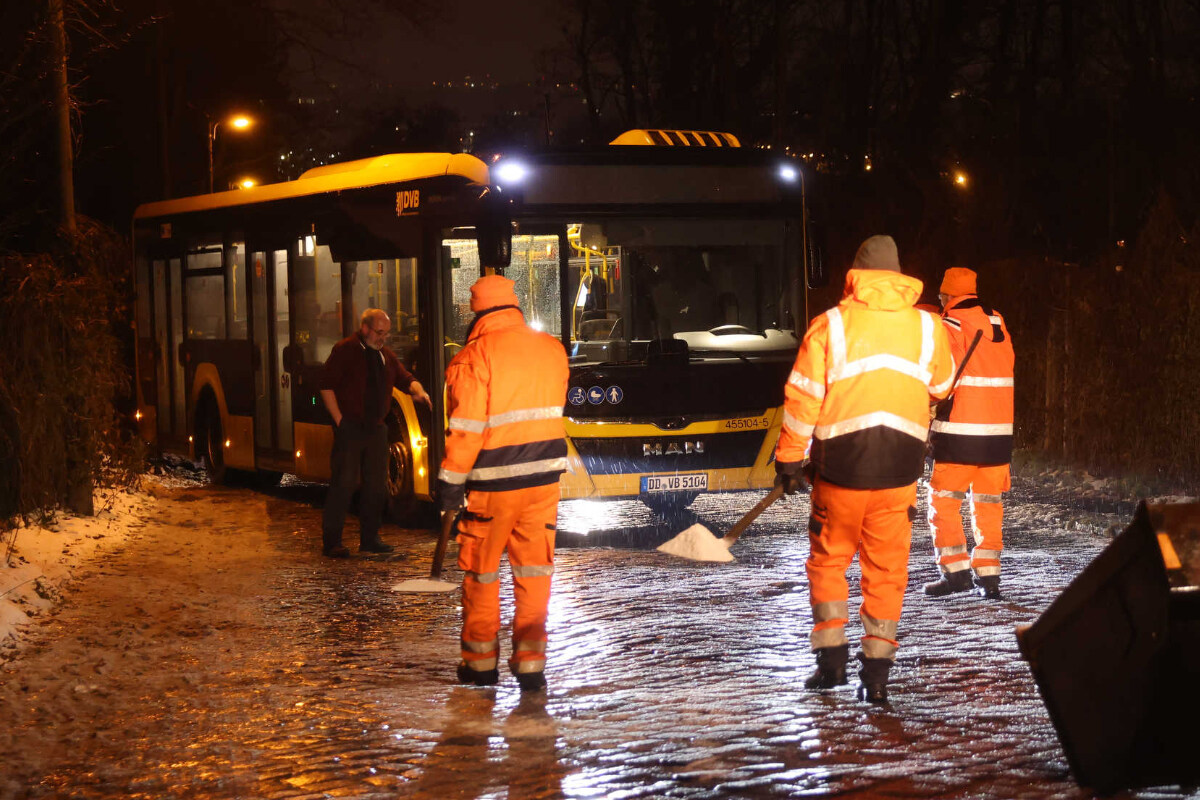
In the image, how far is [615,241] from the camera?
11961mm

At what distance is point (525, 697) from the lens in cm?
706

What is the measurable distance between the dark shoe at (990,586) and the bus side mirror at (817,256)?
12.7 feet

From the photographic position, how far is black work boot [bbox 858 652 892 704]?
6711 mm

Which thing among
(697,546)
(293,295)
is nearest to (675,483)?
(697,546)

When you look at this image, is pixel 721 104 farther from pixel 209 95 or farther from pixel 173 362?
pixel 173 362

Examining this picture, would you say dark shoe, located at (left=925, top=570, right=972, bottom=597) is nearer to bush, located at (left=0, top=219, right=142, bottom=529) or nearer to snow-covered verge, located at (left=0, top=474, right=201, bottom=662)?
snow-covered verge, located at (left=0, top=474, right=201, bottom=662)

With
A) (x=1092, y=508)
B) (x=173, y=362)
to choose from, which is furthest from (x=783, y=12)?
(x=1092, y=508)

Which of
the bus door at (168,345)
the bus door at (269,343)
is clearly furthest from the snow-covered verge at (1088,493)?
the bus door at (168,345)

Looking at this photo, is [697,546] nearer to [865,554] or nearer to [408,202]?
[408,202]

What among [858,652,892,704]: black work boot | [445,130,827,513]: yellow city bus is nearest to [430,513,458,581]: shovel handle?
[858,652,892,704]: black work boot

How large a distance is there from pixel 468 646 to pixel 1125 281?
9.63 m

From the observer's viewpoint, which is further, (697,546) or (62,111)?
(62,111)

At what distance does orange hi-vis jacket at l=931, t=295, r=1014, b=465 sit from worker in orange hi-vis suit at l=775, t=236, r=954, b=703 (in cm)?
215

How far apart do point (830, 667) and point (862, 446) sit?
1.02 metres
